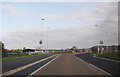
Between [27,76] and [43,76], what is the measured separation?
1050 mm

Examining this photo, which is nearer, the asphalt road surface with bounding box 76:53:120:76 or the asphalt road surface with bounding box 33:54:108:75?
the asphalt road surface with bounding box 33:54:108:75

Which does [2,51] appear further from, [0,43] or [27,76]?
[27,76]

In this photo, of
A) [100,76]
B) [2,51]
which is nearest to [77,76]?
[100,76]

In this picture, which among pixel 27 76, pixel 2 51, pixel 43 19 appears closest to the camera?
pixel 27 76

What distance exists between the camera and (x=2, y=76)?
1269cm

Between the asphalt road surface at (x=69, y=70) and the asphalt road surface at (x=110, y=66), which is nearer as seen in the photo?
the asphalt road surface at (x=69, y=70)

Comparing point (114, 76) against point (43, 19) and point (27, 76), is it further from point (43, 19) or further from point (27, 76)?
point (43, 19)

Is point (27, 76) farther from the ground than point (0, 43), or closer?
closer

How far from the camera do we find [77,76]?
491 inches

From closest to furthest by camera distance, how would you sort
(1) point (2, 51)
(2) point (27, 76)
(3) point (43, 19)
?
(2) point (27, 76) < (1) point (2, 51) < (3) point (43, 19)

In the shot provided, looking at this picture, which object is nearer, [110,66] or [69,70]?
[69,70]

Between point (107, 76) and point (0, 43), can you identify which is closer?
point (107, 76)

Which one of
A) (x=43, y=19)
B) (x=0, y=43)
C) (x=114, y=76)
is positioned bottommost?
(x=114, y=76)

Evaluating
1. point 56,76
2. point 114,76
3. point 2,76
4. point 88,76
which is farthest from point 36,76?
point 114,76
